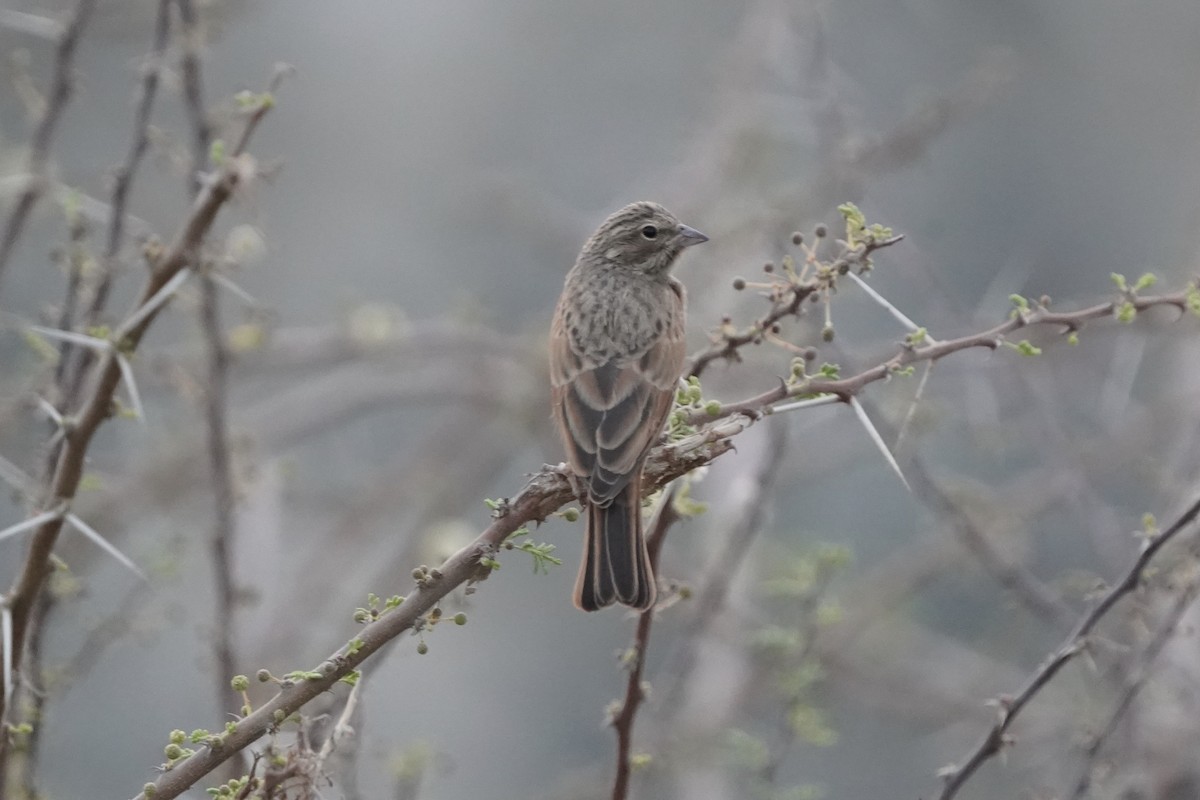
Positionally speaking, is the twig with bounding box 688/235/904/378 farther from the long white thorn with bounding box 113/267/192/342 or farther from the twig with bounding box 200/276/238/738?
the twig with bounding box 200/276/238/738

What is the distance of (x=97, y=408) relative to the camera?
9.57 ft

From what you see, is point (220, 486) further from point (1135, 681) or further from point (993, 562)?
point (1135, 681)

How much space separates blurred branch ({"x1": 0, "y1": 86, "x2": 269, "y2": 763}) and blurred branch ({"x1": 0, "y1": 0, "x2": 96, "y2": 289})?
Result: 3.27ft

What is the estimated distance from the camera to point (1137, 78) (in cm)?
1065

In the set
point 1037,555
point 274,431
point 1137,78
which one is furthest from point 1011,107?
point 274,431

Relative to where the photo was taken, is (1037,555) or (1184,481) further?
(1037,555)

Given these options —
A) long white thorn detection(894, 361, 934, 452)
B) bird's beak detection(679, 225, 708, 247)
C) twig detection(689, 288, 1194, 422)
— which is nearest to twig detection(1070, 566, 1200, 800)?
twig detection(689, 288, 1194, 422)

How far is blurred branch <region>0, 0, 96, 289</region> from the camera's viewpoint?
3.80m

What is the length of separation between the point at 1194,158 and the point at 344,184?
6.21 m

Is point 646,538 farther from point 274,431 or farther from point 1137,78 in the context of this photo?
point 1137,78

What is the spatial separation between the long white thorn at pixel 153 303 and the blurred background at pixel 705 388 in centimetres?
20

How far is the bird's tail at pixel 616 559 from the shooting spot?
3381 millimetres

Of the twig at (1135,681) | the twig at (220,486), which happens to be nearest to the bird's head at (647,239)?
the twig at (220,486)

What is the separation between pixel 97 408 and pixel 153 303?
0.24 meters
